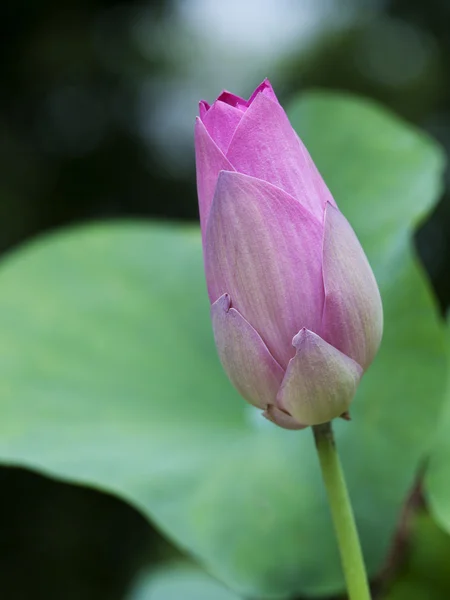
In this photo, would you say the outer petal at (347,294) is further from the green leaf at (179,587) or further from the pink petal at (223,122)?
the green leaf at (179,587)

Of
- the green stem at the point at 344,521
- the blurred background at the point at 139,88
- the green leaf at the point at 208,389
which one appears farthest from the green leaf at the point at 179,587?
the blurred background at the point at 139,88

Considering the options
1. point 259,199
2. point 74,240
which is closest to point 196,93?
point 74,240

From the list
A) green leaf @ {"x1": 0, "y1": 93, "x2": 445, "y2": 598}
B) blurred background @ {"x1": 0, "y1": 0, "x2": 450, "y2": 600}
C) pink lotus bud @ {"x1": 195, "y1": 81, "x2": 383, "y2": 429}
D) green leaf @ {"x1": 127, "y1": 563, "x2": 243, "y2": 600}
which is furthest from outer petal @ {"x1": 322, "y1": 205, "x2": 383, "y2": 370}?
blurred background @ {"x1": 0, "y1": 0, "x2": 450, "y2": 600}

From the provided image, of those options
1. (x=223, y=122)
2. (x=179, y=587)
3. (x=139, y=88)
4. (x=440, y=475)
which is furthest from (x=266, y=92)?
(x=139, y=88)

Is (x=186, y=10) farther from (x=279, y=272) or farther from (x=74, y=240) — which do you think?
(x=279, y=272)

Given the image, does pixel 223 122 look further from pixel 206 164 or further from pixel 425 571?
pixel 425 571

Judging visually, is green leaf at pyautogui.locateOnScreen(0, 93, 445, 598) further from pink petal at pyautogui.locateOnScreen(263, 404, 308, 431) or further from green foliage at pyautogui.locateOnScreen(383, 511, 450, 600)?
pink petal at pyautogui.locateOnScreen(263, 404, 308, 431)
